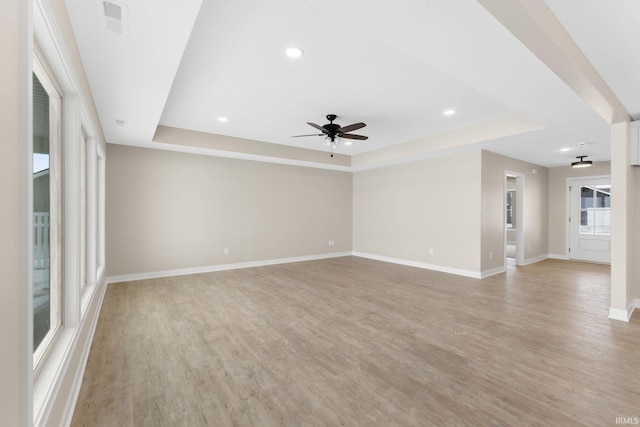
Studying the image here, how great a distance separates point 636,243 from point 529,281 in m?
1.71

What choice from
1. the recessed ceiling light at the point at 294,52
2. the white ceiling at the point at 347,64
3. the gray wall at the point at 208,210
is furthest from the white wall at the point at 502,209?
the recessed ceiling light at the point at 294,52

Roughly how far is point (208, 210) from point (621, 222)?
20.7 ft

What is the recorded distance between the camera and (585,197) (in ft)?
23.9

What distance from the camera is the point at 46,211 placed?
1936 millimetres

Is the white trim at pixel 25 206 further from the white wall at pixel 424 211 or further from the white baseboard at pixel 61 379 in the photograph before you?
the white wall at pixel 424 211

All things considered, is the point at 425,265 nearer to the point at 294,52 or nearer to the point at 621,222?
the point at 621,222

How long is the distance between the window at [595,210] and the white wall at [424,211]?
4.07 metres

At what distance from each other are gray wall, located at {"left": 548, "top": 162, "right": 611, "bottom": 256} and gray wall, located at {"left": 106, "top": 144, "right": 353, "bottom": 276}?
18.5 feet

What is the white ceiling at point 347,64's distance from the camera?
1.82 metres

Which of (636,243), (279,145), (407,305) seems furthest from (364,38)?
(636,243)

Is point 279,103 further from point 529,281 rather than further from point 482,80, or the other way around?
point 529,281

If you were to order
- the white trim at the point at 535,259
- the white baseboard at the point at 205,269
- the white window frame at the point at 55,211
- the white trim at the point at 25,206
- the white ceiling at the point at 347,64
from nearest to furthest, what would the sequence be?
the white trim at the point at 25,206 → the white ceiling at the point at 347,64 → the white window frame at the point at 55,211 → the white baseboard at the point at 205,269 → the white trim at the point at 535,259

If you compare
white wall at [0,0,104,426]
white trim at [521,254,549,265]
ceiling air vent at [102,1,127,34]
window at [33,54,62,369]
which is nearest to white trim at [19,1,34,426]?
white wall at [0,0,104,426]

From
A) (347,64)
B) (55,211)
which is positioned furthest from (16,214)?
(347,64)
